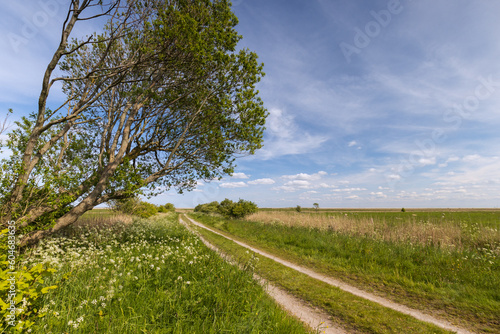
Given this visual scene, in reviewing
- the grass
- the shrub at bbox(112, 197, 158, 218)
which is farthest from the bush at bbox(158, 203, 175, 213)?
the grass

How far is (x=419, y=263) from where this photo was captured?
30.2 feet

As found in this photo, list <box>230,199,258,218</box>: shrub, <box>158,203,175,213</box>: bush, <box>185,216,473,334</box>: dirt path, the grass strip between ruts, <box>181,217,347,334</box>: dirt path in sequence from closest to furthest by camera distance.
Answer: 1. <box>181,217,347,334</box>: dirt path
2. the grass strip between ruts
3. <box>185,216,473,334</box>: dirt path
4. <box>230,199,258,218</box>: shrub
5. <box>158,203,175,213</box>: bush

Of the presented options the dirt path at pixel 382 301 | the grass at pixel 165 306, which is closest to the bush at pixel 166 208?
the dirt path at pixel 382 301

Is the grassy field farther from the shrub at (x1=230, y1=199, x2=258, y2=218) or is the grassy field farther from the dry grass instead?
the shrub at (x1=230, y1=199, x2=258, y2=218)

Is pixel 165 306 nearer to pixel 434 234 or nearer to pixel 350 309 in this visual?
pixel 350 309

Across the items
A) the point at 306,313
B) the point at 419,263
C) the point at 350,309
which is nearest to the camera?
the point at 306,313

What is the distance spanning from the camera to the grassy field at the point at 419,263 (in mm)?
6047

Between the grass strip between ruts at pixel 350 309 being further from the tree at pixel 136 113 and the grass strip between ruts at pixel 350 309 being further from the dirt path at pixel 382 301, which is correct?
the tree at pixel 136 113

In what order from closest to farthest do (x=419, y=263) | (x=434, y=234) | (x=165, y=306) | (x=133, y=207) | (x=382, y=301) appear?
(x=165, y=306) → (x=382, y=301) → (x=419, y=263) → (x=434, y=234) → (x=133, y=207)

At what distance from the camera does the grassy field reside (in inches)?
238

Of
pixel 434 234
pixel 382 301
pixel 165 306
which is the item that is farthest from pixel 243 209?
pixel 165 306

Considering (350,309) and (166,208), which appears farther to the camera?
(166,208)

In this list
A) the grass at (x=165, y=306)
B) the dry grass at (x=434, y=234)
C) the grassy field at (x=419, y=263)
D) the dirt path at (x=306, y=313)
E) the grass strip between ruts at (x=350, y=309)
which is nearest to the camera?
the grass at (x=165, y=306)

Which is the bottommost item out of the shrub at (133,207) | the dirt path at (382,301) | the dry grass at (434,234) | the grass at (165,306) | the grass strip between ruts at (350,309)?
the dirt path at (382,301)
